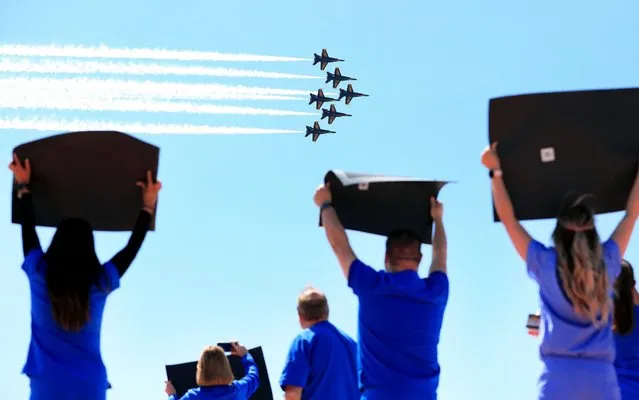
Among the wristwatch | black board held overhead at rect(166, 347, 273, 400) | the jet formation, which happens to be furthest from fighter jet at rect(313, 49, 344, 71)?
the wristwatch

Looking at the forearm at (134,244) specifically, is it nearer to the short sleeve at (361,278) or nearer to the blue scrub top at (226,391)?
the short sleeve at (361,278)

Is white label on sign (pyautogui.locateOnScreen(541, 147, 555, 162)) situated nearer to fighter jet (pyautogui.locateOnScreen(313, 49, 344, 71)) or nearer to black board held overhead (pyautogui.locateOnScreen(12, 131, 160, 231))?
black board held overhead (pyautogui.locateOnScreen(12, 131, 160, 231))

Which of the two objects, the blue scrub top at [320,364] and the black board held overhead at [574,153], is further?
the blue scrub top at [320,364]

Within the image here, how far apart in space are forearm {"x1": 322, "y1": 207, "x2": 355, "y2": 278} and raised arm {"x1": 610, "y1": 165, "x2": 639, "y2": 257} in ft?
4.81

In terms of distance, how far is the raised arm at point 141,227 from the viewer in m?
5.56

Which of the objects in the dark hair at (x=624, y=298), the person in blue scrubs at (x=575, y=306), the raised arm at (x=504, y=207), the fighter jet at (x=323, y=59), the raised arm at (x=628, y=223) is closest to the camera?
the person in blue scrubs at (x=575, y=306)

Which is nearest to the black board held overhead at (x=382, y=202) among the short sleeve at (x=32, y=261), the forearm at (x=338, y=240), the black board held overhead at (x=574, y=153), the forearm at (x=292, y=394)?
the forearm at (x=338, y=240)

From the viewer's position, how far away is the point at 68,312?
5.27m

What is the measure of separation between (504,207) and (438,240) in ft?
3.21

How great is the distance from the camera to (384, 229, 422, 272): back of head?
5703mm

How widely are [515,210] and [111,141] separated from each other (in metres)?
2.46

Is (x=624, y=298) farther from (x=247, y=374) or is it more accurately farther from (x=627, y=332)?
(x=247, y=374)

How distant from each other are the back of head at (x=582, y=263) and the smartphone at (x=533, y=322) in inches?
33.5

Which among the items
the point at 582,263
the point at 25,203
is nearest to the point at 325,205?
the point at 582,263
